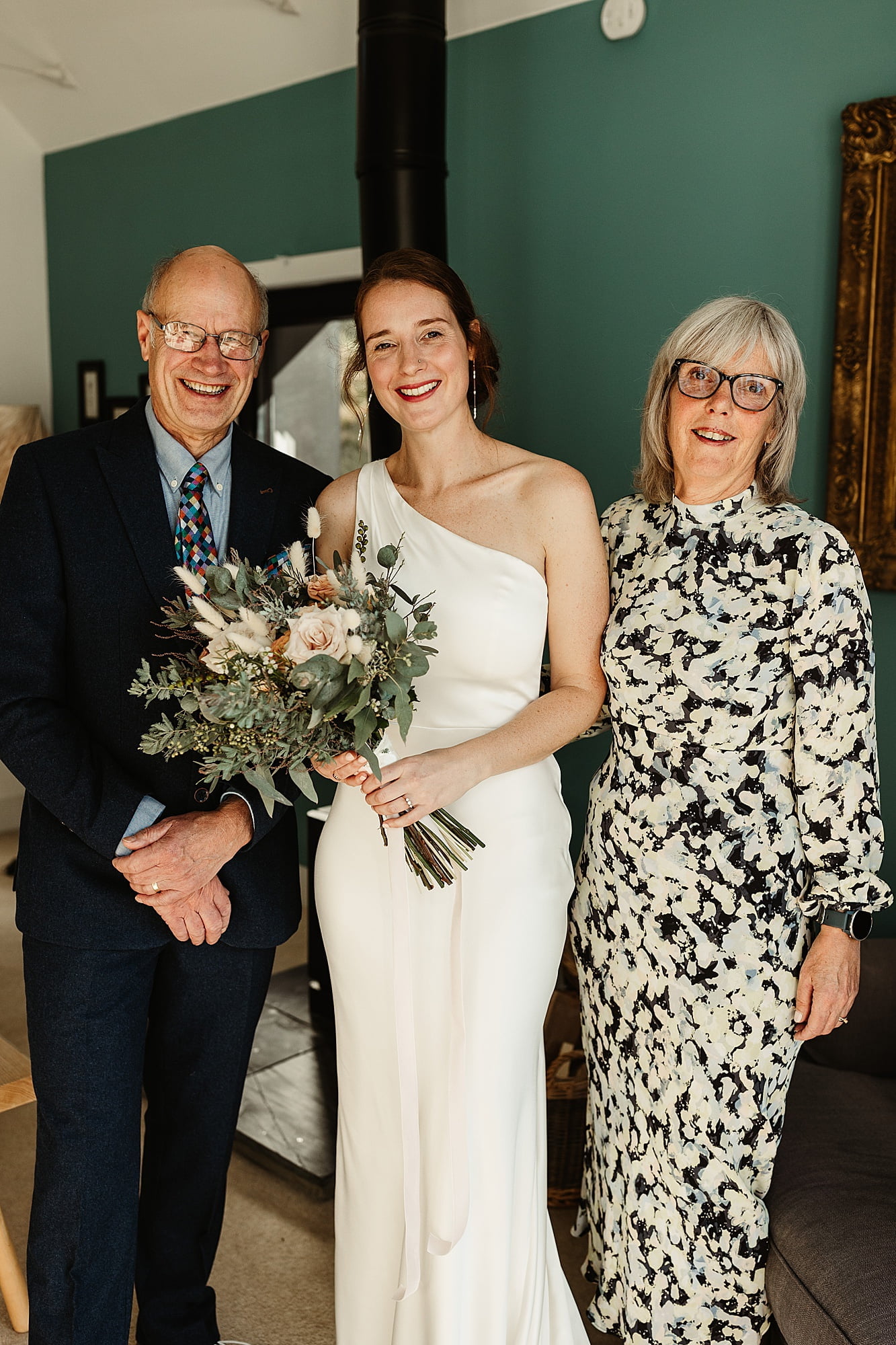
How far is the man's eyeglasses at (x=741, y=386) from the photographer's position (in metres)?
2.00

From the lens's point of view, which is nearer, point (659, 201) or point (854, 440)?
point (854, 440)

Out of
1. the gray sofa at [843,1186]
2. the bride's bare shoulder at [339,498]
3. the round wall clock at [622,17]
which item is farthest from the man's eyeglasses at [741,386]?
the round wall clock at [622,17]

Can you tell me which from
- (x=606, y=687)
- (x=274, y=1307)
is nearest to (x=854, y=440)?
(x=606, y=687)

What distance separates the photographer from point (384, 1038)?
2.07 meters

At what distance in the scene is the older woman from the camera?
76.6 inches

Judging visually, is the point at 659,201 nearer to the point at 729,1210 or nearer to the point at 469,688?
the point at 469,688

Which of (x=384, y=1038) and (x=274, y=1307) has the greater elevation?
(x=384, y=1038)

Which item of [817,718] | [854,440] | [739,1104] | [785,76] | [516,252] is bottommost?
[739,1104]

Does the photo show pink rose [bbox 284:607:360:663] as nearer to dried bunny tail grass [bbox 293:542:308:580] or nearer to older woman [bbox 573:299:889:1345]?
dried bunny tail grass [bbox 293:542:308:580]

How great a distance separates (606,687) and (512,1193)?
37.0 inches

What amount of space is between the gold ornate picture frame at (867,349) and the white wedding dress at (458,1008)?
1.35 m

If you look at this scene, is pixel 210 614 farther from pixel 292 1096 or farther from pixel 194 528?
pixel 292 1096

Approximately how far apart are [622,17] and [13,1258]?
3693 millimetres

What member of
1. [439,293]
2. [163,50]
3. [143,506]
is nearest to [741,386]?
[439,293]
